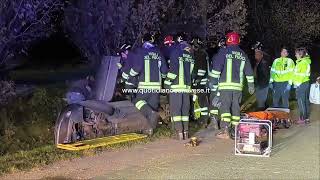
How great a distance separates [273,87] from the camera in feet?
47.7

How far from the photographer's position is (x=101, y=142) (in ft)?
33.9

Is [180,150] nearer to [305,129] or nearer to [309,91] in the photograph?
[305,129]

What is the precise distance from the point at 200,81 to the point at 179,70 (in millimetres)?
1458

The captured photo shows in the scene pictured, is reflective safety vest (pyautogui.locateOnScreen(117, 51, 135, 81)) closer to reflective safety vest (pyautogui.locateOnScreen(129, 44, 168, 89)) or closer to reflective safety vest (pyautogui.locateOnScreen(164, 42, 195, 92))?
reflective safety vest (pyautogui.locateOnScreen(129, 44, 168, 89))

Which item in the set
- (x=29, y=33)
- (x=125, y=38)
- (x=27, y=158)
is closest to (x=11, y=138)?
(x=27, y=158)

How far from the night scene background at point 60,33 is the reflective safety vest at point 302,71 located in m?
2.89

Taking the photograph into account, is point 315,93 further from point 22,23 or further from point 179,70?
point 22,23

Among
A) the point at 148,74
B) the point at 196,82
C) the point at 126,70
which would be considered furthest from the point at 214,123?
the point at 126,70

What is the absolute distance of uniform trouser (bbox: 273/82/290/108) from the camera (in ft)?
46.8

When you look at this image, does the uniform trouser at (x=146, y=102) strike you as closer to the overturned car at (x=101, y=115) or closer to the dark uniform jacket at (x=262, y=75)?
the overturned car at (x=101, y=115)

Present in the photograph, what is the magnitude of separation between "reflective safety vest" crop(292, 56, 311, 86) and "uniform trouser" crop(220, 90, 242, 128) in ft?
9.68

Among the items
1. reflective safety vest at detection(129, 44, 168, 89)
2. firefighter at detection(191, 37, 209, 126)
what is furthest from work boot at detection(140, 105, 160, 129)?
firefighter at detection(191, 37, 209, 126)

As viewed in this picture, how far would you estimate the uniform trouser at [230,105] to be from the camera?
11.4 m

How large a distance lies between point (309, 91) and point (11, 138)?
794cm
